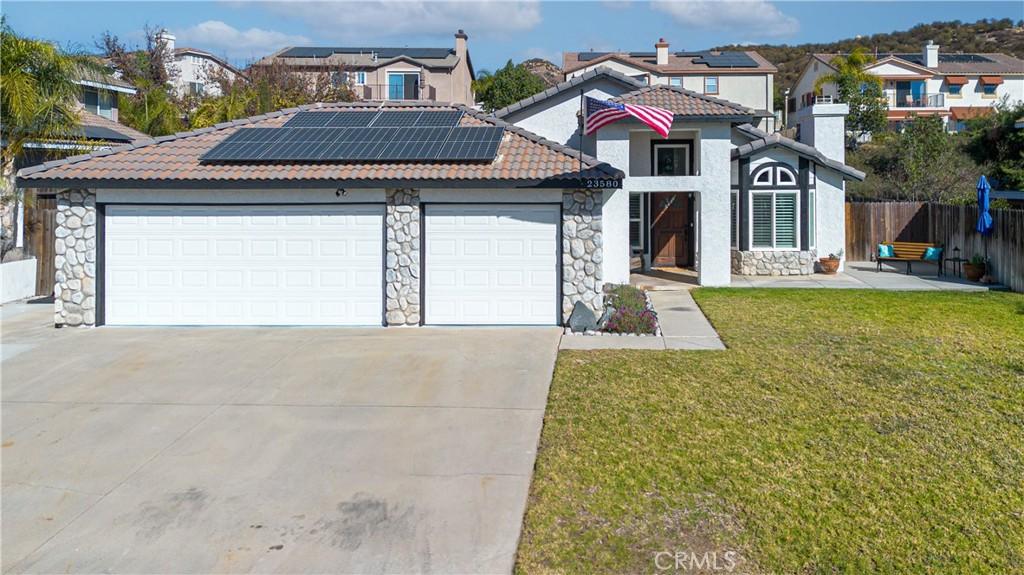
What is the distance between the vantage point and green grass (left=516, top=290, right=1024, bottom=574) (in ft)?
19.5

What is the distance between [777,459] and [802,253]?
53.4 feet

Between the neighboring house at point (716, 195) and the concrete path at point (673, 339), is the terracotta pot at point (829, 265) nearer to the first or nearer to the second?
the neighboring house at point (716, 195)

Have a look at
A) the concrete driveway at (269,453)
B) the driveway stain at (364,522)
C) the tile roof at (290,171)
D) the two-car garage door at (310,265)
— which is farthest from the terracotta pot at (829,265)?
the driveway stain at (364,522)

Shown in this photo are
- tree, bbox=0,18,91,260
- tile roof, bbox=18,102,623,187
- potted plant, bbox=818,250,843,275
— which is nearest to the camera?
tile roof, bbox=18,102,623,187

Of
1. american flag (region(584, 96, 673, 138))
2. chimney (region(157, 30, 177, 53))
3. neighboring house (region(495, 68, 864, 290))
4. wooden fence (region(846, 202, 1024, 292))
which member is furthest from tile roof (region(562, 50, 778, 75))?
american flag (region(584, 96, 673, 138))

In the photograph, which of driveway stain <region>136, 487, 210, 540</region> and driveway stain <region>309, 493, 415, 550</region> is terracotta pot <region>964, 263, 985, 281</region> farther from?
driveway stain <region>136, 487, 210, 540</region>

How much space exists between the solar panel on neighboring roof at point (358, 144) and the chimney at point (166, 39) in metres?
32.4

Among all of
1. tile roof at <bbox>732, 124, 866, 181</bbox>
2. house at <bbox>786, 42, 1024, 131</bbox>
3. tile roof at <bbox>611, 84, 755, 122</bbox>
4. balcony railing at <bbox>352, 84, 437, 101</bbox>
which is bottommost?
tile roof at <bbox>732, 124, 866, 181</bbox>

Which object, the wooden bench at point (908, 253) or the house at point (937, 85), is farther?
the house at point (937, 85)

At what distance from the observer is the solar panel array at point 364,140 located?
14.9 metres

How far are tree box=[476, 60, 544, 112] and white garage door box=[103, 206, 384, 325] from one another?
134 ft

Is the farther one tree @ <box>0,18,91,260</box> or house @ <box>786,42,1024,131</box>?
house @ <box>786,42,1024,131</box>

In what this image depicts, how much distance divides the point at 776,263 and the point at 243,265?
560 inches

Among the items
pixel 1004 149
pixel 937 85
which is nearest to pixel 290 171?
pixel 1004 149
